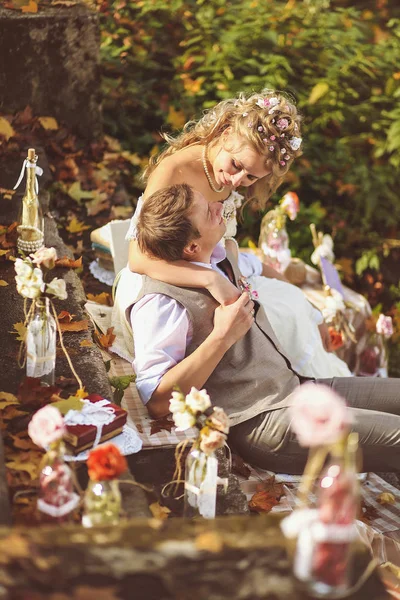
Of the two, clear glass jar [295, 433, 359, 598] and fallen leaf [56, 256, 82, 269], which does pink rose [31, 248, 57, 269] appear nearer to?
fallen leaf [56, 256, 82, 269]

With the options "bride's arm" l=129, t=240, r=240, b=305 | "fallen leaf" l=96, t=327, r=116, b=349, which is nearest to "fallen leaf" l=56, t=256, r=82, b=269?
"fallen leaf" l=96, t=327, r=116, b=349

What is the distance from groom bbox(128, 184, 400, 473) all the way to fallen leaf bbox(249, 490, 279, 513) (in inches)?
4.9

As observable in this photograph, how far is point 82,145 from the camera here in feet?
18.6

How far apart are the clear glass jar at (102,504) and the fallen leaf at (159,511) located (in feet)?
1.35

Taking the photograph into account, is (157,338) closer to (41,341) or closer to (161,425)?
(161,425)

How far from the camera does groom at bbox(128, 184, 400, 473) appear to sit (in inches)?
122

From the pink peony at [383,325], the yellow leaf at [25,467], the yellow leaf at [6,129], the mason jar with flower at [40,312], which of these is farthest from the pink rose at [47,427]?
the yellow leaf at [6,129]

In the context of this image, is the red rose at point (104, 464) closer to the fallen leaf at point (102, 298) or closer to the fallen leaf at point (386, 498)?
the fallen leaf at point (386, 498)

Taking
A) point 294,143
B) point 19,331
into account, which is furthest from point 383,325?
point 19,331

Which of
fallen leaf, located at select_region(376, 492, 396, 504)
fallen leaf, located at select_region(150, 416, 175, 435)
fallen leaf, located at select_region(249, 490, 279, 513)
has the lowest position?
fallen leaf, located at select_region(376, 492, 396, 504)

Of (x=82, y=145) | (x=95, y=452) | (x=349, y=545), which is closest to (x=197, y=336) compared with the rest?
(x=95, y=452)

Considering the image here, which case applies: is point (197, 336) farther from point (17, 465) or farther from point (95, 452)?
point (95, 452)

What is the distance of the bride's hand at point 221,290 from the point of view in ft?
10.6

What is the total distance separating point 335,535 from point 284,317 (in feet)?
7.40
